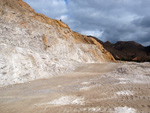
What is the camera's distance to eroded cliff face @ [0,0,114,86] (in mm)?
11379

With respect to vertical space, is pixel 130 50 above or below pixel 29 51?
above

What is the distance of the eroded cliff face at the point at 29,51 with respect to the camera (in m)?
11.4

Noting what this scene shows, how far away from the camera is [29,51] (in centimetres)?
1509

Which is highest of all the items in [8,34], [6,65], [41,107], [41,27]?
[41,27]

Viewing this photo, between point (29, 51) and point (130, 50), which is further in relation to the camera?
point (130, 50)

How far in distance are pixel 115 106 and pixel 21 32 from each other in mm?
19680

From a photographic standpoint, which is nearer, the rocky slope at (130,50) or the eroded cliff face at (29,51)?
the eroded cliff face at (29,51)

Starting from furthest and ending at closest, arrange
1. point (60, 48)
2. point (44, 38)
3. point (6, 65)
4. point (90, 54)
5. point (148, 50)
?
point (148, 50) → point (90, 54) → point (60, 48) → point (44, 38) → point (6, 65)

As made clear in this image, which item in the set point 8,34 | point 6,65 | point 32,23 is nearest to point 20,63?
point 6,65

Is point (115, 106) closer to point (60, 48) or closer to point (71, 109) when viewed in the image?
point (71, 109)

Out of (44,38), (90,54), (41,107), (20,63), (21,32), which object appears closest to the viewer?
(41,107)

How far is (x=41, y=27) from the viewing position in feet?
84.3

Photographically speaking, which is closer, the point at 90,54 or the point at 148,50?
the point at 90,54

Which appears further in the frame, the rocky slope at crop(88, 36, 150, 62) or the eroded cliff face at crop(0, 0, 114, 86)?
the rocky slope at crop(88, 36, 150, 62)
